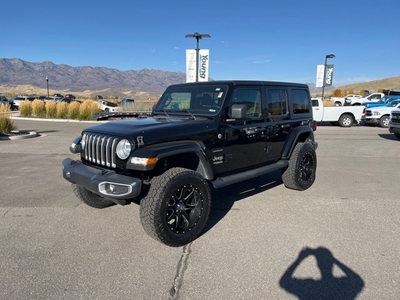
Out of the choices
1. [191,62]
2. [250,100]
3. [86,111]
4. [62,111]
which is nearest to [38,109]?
[62,111]

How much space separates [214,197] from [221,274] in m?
2.31

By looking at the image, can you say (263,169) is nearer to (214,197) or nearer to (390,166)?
(214,197)

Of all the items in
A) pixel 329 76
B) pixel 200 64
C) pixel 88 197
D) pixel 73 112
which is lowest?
pixel 88 197

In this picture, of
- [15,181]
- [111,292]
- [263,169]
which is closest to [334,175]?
[263,169]

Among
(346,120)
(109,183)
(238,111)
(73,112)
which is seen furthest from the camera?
(73,112)

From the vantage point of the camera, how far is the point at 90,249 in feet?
11.4

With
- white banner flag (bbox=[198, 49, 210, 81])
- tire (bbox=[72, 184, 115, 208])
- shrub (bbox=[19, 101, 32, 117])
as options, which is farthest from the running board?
shrub (bbox=[19, 101, 32, 117])

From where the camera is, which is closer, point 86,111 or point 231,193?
point 231,193

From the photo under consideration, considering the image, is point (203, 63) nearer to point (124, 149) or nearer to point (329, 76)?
point (329, 76)

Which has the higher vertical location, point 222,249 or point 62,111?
point 62,111

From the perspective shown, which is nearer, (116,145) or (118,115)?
(116,145)

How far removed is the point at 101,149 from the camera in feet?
12.5

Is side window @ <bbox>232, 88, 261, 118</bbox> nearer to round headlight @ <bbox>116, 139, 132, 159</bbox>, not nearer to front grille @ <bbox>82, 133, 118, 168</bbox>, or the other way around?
round headlight @ <bbox>116, 139, 132, 159</bbox>

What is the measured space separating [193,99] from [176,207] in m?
1.92
